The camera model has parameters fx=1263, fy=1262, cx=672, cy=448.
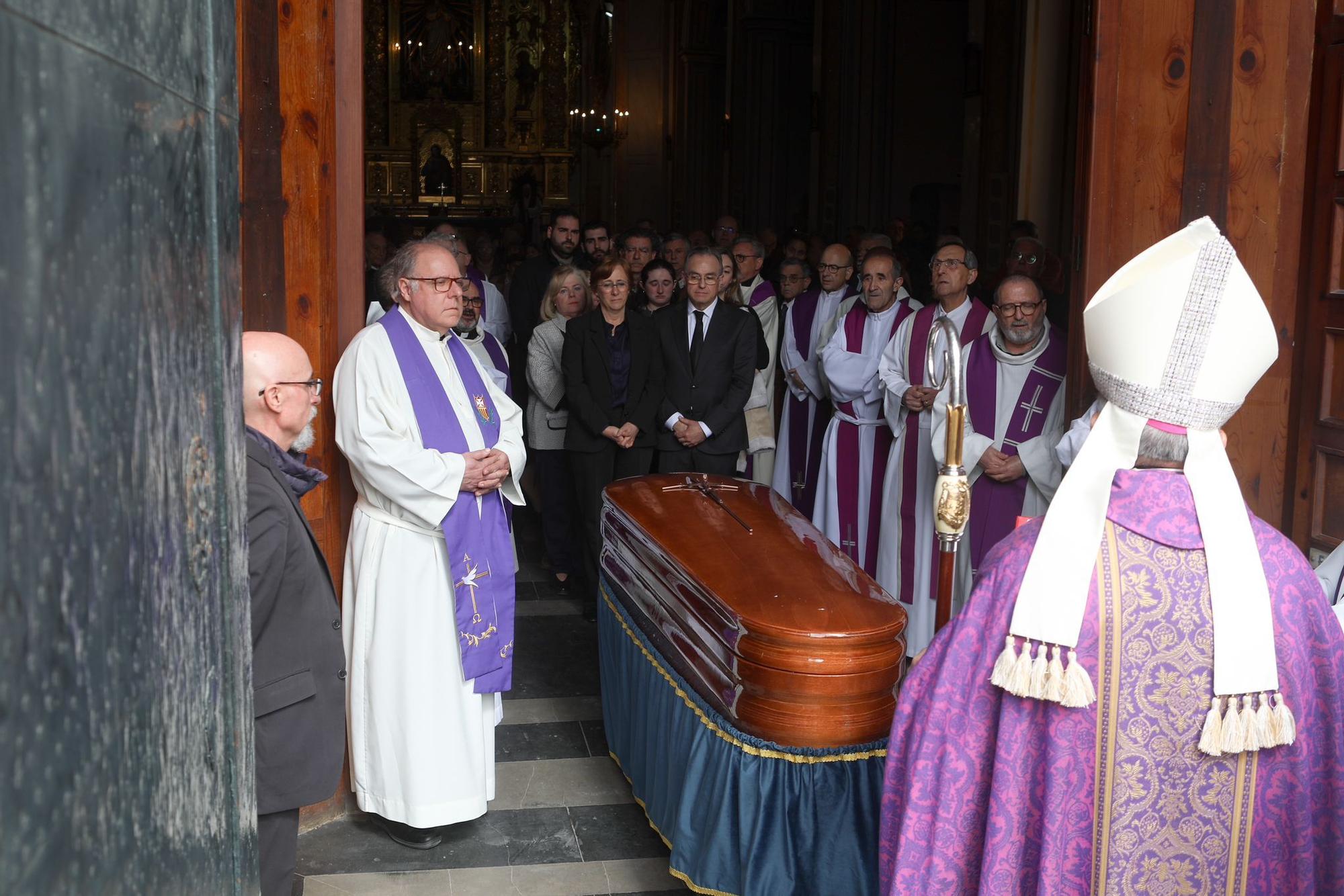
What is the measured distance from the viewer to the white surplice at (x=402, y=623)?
3.81m

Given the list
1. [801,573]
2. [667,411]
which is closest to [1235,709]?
[801,573]

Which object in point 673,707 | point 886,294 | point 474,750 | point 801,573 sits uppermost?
point 886,294

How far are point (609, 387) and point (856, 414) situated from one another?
1225mm

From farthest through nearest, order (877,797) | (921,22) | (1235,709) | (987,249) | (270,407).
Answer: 1. (921,22)
2. (987,249)
3. (877,797)
4. (270,407)
5. (1235,709)

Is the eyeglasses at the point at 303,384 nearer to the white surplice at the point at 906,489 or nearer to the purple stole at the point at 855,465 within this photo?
the white surplice at the point at 906,489

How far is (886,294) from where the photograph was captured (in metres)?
6.17

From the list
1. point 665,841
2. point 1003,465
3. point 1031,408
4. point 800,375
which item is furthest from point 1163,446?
point 800,375

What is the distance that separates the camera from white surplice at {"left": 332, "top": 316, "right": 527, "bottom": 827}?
381 centimetres

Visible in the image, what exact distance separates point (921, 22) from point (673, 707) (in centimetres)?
1096

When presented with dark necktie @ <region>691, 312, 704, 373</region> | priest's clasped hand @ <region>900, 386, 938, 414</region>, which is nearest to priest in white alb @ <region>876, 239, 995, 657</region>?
priest's clasped hand @ <region>900, 386, 938, 414</region>

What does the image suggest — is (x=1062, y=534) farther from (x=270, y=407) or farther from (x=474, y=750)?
(x=474, y=750)

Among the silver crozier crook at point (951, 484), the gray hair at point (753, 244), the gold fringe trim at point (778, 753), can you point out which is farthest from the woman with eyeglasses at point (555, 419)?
the silver crozier crook at point (951, 484)

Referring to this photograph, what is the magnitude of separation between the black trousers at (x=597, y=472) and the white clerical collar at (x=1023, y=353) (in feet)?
5.52

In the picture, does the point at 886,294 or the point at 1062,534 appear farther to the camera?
the point at 886,294
